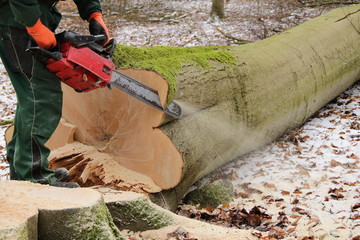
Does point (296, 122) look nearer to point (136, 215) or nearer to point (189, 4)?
point (136, 215)

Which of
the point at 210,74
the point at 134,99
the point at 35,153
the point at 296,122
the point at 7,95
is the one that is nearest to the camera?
the point at 35,153

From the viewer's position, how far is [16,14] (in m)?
2.39

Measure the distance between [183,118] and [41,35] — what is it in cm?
125

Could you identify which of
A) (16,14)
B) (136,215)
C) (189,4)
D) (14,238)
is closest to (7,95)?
(16,14)

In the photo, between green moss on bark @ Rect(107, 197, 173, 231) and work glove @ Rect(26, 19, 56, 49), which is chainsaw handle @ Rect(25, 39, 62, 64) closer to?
work glove @ Rect(26, 19, 56, 49)

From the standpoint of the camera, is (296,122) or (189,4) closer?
(296,122)

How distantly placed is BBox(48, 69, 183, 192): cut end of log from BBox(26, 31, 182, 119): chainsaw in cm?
12

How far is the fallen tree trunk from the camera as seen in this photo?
9.83 feet

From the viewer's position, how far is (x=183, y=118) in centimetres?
313

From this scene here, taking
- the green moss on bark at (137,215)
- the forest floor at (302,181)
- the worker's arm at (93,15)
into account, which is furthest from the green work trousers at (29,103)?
the forest floor at (302,181)

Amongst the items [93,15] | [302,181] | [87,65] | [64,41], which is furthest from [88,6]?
[302,181]

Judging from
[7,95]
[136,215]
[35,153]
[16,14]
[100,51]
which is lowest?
[7,95]

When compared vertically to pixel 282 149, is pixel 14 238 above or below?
above

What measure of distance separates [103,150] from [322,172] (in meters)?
2.02
